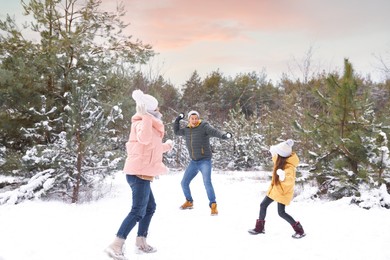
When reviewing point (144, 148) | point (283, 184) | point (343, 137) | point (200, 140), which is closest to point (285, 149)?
point (283, 184)

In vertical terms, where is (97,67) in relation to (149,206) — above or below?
above

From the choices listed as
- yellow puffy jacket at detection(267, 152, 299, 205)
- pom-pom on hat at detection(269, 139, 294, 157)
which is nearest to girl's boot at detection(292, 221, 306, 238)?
yellow puffy jacket at detection(267, 152, 299, 205)

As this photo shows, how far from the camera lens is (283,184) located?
543cm

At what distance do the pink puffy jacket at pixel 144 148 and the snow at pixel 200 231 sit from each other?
3.38 feet

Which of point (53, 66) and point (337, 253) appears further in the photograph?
point (53, 66)

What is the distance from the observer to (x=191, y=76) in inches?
1457

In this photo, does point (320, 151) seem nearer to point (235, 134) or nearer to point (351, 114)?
point (351, 114)

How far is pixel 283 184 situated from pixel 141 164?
2.27 metres

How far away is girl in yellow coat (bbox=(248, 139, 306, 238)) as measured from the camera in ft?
17.6

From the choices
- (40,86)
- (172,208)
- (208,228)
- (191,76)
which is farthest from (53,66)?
(191,76)

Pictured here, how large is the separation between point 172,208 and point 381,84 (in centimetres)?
2421

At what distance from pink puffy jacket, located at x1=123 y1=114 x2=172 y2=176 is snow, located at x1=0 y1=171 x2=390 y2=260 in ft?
3.38

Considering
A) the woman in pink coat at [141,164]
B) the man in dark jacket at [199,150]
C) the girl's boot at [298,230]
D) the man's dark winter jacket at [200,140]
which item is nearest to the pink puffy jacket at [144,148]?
the woman in pink coat at [141,164]

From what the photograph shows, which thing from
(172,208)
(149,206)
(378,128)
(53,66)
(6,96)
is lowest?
(172,208)
